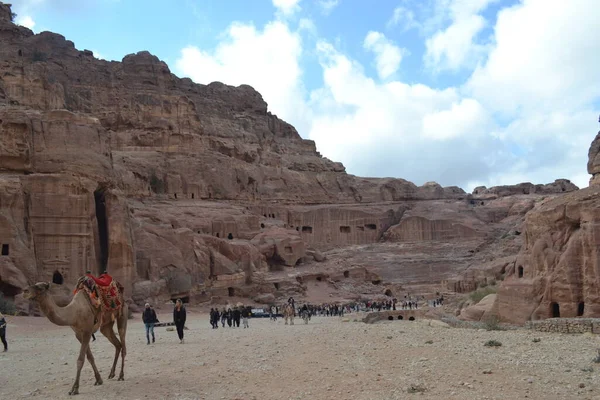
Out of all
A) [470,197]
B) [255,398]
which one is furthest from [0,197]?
[470,197]

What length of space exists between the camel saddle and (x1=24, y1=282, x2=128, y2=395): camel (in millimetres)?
76

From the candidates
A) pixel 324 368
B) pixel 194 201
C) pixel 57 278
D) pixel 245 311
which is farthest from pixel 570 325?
pixel 194 201

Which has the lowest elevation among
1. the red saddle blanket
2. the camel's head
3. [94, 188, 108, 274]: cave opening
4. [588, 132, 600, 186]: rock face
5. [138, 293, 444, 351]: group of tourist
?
[138, 293, 444, 351]: group of tourist

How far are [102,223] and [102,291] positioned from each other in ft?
85.9

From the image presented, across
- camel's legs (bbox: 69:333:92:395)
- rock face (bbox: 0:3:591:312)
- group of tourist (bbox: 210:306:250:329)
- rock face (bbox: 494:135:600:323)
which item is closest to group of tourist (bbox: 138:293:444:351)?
group of tourist (bbox: 210:306:250:329)

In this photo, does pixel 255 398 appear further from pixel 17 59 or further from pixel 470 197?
pixel 470 197

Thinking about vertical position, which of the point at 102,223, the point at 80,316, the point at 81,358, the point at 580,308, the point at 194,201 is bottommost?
the point at 580,308

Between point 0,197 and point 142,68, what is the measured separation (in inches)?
2467

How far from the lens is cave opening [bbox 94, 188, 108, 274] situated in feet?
116

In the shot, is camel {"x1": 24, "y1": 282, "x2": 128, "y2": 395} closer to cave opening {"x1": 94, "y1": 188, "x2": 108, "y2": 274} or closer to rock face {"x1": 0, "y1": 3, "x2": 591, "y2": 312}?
rock face {"x1": 0, "y1": 3, "x2": 591, "y2": 312}

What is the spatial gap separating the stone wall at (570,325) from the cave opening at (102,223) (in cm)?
2463

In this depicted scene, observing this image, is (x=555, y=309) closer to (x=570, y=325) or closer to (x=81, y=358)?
(x=570, y=325)

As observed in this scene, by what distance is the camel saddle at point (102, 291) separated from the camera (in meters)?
11.6

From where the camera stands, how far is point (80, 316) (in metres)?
11.2
